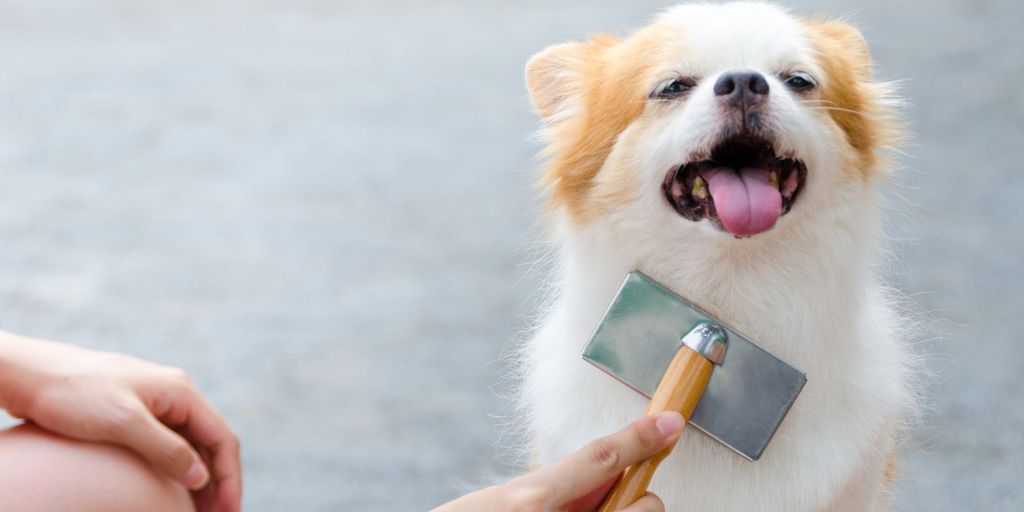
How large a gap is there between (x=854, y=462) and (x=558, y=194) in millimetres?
449

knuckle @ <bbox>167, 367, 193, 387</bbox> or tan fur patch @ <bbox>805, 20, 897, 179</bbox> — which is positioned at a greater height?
tan fur patch @ <bbox>805, 20, 897, 179</bbox>

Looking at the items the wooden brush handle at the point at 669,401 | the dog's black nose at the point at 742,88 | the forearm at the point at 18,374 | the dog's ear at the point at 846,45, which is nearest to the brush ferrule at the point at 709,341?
the wooden brush handle at the point at 669,401

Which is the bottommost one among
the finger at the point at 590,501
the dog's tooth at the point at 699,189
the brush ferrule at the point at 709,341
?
the finger at the point at 590,501

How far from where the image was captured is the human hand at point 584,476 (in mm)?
1048

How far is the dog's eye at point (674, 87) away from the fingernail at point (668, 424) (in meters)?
0.35

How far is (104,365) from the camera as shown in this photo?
3.46ft

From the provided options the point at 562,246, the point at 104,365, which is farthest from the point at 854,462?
the point at 104,365

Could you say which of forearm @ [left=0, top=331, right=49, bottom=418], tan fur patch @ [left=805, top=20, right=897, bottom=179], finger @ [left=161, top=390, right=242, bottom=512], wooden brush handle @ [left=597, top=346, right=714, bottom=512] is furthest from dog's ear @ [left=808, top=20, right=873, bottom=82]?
forearm @ [left=0, top=331, right=49, bottom=418]

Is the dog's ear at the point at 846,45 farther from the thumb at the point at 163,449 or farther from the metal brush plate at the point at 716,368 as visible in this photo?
the thumb at the point at 163,449

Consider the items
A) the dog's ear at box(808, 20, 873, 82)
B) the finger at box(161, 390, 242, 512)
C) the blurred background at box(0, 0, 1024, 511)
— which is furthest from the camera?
the blurred background at box(0, 0, 1024, 511)

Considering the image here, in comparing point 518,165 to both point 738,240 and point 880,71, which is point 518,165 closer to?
point 880,71

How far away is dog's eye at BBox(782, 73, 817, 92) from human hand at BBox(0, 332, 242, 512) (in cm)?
68

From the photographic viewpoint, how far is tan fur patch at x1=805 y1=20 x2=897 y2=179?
1308 mm

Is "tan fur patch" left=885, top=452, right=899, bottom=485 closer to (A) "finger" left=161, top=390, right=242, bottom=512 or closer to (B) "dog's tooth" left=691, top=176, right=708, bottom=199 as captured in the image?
(B) "dog's tooth" left=691, top=176, right=708, bottom=199
